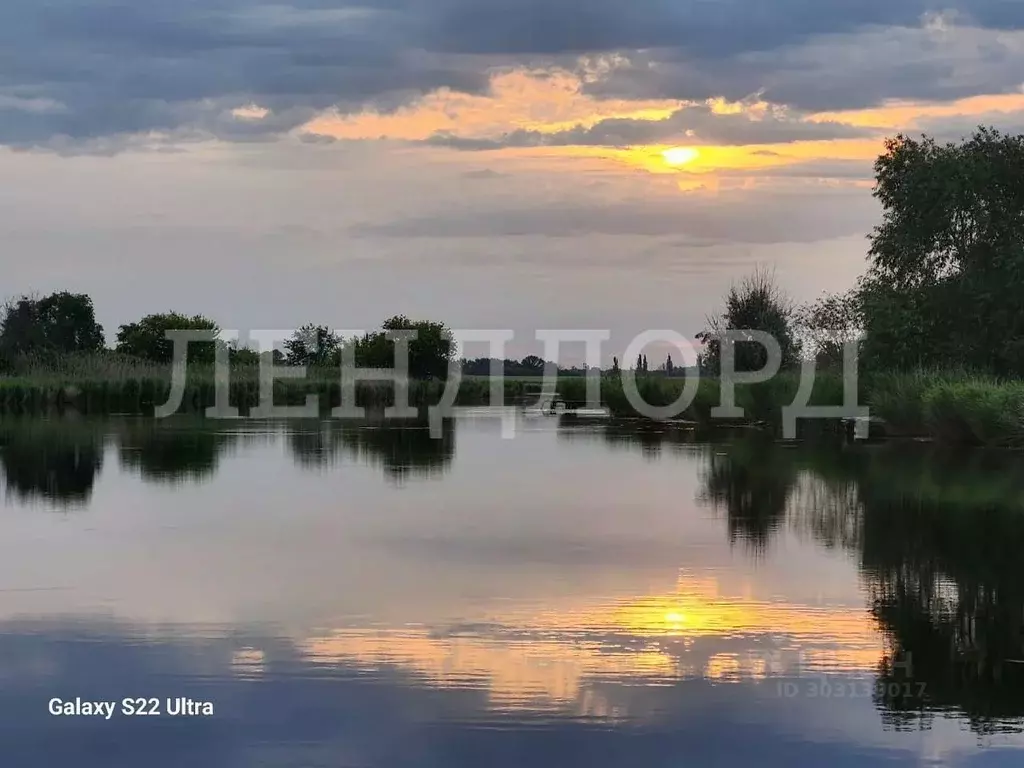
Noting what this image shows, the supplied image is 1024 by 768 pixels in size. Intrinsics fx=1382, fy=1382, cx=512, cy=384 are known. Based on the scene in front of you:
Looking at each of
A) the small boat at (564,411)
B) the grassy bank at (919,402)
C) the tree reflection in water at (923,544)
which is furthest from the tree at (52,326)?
the tree reflection in water at (923,544)

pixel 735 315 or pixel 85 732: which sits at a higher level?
pixel 735 315

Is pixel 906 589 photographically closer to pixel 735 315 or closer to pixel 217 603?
pixel 217 603

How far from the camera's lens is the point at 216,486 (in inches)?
738

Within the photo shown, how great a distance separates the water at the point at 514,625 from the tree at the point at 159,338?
5606cm

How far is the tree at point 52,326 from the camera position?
227 ft

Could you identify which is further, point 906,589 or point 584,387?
point 584,387

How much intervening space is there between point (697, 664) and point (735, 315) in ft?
132

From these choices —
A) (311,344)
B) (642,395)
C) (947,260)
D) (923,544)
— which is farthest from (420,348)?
(923,544)

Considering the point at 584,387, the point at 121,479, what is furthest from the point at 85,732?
the point at 584,387

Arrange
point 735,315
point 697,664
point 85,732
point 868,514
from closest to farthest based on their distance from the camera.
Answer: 1. point 85,732
2. point 697,664
3. point 868,514
4. point 735,315

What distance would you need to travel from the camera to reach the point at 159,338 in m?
77.8

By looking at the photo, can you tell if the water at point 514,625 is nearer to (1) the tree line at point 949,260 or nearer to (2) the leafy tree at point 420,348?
(1) the tree line at point 949,260

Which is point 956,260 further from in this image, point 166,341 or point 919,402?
point 166,341

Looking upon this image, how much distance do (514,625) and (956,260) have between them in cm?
3089
